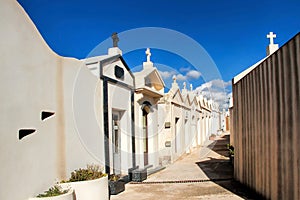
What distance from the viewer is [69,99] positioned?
5.22 metres

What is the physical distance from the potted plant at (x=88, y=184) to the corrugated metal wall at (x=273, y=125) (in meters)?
3.43

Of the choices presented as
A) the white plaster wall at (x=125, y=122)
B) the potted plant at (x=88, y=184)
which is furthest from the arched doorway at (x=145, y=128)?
the potted plant at (x=88, y=184)

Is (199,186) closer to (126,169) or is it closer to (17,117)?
(126,169)

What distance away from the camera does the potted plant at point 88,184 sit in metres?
4.82

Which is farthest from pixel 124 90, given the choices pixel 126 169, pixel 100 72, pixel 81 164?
pixel 81 164

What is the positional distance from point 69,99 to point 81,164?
59.6 inches

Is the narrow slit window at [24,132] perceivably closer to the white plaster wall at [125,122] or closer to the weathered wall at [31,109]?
the weathered wall at [31,109]

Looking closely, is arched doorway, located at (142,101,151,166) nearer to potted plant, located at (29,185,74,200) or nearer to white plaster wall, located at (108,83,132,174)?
white plaster wall, located at (108,83,132,174)

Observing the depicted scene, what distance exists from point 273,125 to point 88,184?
12.5 feet

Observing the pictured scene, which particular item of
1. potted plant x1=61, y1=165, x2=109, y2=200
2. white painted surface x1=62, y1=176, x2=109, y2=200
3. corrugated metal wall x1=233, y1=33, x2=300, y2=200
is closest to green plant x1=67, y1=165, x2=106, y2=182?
potted plant x1=61, y1=165, x2=109, y2=200

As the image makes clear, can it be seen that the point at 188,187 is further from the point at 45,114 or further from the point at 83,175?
the point at 45,114

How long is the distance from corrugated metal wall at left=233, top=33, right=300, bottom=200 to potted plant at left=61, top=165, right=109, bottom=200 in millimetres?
3430

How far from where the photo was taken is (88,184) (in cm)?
496

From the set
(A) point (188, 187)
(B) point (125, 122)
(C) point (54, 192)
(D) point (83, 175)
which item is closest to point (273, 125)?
(A) point (188, 187)
